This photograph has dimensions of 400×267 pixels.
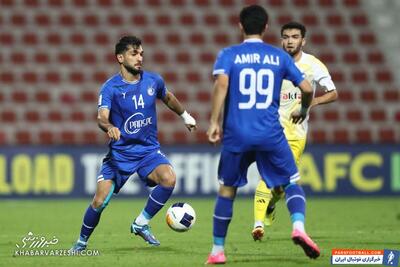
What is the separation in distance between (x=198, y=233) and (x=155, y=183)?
1.49m

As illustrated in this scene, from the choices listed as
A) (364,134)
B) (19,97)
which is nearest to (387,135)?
(364,134)

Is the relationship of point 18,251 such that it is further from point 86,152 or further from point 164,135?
point 164,135

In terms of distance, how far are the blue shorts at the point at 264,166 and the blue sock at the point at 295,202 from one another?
63mm

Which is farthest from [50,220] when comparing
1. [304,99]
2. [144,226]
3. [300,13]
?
[300,13]

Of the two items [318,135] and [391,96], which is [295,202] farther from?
[391,96]

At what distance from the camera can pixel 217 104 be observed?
22.0 ft

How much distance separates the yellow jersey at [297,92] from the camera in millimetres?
9008

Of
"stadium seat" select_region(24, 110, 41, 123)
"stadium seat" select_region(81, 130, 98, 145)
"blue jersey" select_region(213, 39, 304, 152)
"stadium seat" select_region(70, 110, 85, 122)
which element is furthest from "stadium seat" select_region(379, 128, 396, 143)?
"blue jersey" select_region(213, 39, 304, 152)

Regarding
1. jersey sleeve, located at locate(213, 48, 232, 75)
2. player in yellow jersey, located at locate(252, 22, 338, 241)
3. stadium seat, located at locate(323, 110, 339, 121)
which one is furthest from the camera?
stadium seat, located at locate(323, 110, 339, 121)

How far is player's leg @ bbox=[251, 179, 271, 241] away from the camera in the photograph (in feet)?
28.3

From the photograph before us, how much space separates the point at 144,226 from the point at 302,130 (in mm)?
1797

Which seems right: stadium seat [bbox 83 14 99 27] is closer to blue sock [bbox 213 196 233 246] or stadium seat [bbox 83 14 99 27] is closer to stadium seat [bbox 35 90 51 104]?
stadium seat [bbox 35 90 51 104]

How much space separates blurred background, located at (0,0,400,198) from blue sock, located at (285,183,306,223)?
8.12 metres

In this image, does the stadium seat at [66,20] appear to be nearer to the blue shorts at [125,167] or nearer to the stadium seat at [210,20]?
the stadium seat at [210,20]
